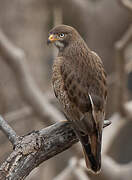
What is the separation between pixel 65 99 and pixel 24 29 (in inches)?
174

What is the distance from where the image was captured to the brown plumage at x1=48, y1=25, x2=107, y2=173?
3975 mm

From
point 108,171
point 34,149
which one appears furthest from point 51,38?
point 108,171

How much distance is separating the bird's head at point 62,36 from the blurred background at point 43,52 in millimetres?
1584

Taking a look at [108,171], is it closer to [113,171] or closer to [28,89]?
[113,171]

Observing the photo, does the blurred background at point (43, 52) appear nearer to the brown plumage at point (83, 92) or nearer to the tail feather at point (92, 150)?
the brown plumage at point (83, 92)

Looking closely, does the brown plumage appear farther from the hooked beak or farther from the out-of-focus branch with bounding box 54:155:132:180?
the out-of-focus branch with bounding box 54:155:132:180

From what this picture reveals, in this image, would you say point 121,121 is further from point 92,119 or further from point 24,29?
point 24,29

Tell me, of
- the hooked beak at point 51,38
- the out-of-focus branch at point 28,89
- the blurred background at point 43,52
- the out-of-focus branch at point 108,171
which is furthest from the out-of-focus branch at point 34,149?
the out-of-focus branch at point 28,89

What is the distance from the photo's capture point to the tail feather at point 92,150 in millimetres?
3947

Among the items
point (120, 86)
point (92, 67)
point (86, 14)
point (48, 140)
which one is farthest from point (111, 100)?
point (48, 140)

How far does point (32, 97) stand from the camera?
6.62 metres

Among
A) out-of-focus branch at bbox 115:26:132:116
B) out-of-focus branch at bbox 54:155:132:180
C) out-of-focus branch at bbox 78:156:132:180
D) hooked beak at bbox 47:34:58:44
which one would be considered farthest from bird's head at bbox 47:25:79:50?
out-of-focus branch at bbox 78:156:132:180

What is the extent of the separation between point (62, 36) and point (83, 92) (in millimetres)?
851

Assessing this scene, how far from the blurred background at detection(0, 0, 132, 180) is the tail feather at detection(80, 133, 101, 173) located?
219cm
